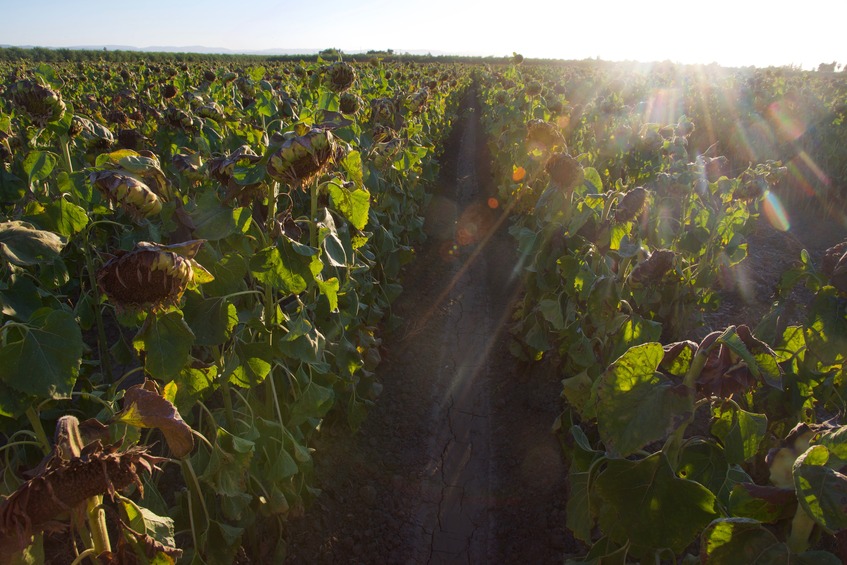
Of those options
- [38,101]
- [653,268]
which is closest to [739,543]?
[653,268]

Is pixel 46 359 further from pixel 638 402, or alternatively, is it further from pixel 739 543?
pixel 739 543

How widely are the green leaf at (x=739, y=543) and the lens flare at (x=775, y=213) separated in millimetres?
9442

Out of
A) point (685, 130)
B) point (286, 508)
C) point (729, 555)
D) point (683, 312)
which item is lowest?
point (286, 508)

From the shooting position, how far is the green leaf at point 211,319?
2012mm

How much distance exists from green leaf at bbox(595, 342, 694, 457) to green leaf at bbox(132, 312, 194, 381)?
125 cm

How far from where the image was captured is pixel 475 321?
6.12 meters

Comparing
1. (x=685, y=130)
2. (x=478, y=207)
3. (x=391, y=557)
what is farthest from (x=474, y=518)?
(x=478, y=207)

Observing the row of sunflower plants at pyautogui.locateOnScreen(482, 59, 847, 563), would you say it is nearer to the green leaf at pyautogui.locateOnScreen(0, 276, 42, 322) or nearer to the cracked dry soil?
the cracked dry soil

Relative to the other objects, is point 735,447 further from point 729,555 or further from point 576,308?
point 576,308

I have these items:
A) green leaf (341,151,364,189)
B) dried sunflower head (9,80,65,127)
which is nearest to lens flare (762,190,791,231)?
green leaf (341,151,364,189)

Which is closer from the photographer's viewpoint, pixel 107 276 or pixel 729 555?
pixel 729 555

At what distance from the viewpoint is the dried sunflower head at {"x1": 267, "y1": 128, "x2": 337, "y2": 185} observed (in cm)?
190

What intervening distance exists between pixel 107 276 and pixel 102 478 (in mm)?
619

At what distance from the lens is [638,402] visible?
1.44 m
